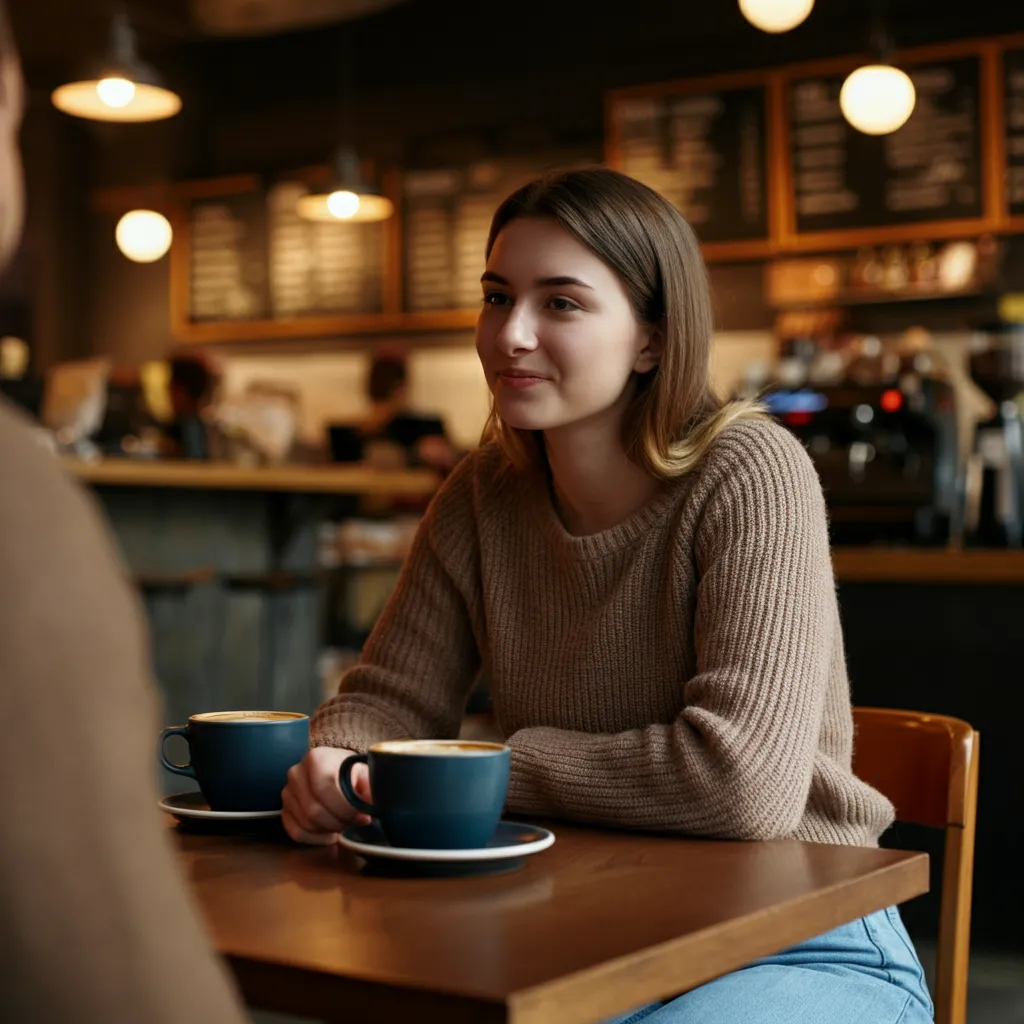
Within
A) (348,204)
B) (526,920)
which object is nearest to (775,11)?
(348,204)

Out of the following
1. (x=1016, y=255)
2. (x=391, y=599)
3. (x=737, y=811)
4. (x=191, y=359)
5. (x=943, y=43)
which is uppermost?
(x=943, y=43)

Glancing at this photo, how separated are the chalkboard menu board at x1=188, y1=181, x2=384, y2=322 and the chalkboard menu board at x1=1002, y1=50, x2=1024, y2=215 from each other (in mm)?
3046

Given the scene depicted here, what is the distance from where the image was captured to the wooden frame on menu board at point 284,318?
7.52 m

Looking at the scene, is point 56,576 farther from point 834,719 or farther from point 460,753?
point 834,719

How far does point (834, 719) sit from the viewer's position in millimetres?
1570

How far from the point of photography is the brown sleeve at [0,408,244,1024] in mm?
562

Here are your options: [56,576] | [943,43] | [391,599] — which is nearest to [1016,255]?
[943,43]

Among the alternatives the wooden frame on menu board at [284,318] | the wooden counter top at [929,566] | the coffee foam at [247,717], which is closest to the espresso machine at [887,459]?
the wooden counter top at [929,566]

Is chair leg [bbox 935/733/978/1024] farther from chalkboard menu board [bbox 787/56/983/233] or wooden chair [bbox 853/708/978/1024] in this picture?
chalkboard menu board [bbox 787/56/983/233]

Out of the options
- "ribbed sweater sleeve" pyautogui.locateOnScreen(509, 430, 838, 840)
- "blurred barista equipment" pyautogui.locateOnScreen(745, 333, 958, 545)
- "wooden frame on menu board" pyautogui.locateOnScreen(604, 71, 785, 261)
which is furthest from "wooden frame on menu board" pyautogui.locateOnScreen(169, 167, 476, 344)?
"ribbed sweater sleeve" pyautogui.locateOnScreen(509, 430, 838, 840)

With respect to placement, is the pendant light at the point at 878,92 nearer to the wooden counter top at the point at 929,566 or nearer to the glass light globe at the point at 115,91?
the wooden counter top at the point at 929,566

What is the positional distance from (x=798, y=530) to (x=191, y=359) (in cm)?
467

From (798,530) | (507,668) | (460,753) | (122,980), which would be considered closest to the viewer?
(122,980)

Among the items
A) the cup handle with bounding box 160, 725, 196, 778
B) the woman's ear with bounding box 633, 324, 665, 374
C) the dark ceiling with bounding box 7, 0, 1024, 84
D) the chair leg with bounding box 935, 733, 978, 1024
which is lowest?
the chair leg with bounding box 935, 733, 978, 1024
